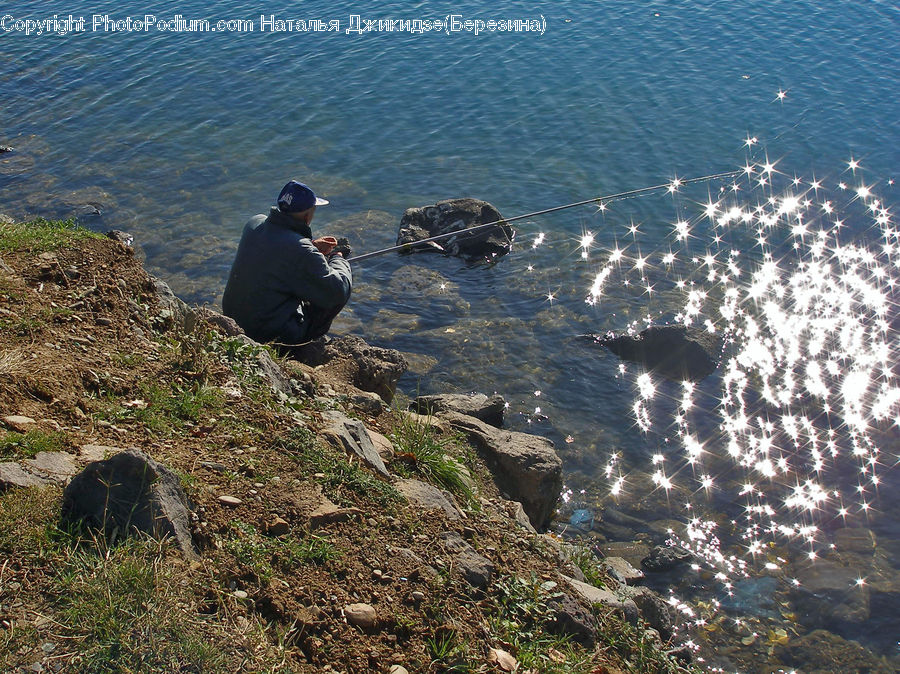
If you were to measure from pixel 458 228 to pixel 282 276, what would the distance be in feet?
23.4

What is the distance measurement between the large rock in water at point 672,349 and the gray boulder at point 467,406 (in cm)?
269

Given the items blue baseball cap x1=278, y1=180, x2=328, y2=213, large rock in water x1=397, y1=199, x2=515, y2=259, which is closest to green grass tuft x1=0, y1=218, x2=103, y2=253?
blue baseball cap x1=278, y1=180, x2=328, y2=213

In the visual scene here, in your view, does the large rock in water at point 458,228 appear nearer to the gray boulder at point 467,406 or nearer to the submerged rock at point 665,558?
the gray boulder at point 467,406

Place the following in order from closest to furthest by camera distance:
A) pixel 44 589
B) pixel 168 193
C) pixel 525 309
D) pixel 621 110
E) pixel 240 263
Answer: pixel 44 589 → pixel 240 263 → pixel 525 309 → pixel 168 193 → pixel 621 110

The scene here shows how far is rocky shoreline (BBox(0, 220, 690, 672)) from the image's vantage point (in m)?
3.83

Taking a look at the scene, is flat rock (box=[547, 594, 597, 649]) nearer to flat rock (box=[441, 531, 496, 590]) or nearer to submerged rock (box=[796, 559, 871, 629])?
flat rock (box=[441, 531, 496, 590])

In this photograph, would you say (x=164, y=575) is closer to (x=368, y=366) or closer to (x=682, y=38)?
(x=368, y=366)

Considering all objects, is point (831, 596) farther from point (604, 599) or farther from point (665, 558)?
point (604, 599)

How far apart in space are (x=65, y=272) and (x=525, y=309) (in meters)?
7.51

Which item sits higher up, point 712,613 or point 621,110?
point 621,110

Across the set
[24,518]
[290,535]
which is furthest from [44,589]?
[290,535]

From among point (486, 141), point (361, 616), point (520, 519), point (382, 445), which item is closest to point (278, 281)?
point (382, 445)

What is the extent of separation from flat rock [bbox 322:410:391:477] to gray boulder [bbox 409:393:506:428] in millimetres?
2569

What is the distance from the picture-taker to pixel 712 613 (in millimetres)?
7922
